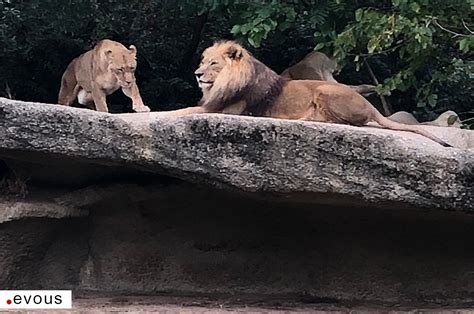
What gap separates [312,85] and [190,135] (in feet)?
4.64

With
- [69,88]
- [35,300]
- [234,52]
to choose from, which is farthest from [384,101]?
[35,300]

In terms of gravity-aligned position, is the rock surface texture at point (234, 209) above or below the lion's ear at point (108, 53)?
below

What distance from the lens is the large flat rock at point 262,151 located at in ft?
15.9

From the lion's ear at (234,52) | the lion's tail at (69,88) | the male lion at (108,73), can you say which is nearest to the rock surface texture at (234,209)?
the lion's ear at (234,52)

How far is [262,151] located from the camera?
4.87 meters

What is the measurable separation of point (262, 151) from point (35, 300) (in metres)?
1.38

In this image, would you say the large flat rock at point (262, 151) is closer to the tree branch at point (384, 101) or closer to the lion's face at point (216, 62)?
the lion's face at point (216, 62)

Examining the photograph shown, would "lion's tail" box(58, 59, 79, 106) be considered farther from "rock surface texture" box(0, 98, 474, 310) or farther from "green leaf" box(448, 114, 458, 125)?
"green leaf" box(448, 114, 458, 125)

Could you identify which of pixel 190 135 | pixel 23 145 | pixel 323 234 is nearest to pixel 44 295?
pixel 23 145

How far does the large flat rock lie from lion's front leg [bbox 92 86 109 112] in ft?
8.12

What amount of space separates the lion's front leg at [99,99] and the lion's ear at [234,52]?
5.66 feet

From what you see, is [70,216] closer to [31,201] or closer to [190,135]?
[31,201]

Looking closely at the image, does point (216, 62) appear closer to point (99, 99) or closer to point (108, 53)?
point (108, 53)

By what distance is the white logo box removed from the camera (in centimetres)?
464
